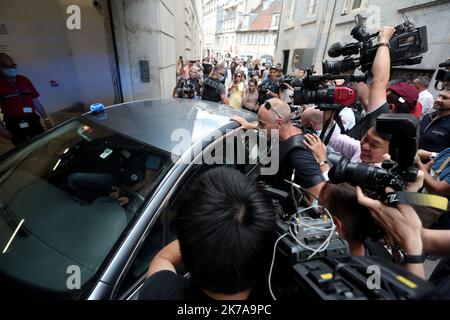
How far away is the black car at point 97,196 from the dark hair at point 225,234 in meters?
0.63

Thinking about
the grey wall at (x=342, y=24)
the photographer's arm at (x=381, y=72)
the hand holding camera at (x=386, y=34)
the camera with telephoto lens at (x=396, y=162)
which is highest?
the grey wall at (x=342, y=24)

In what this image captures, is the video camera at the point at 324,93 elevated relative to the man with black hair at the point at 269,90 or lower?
elevated

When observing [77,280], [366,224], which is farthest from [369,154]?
[77,280]

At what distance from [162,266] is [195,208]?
42cm

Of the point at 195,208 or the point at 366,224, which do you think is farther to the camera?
the point at 366,224

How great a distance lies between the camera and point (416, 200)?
861 mm

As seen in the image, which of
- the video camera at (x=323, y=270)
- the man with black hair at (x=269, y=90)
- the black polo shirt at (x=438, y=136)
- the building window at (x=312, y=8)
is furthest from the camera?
the building window at (x=312, y=8)

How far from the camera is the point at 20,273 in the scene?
1143 mm

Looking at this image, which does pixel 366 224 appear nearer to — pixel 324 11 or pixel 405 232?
pixel 405 232

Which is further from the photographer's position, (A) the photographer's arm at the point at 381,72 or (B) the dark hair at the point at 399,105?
(B) the dark hair at the point at 399,105

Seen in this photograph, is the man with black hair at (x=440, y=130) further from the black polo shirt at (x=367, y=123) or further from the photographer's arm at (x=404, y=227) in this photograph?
the photographer's arm at (x=404, y=227)

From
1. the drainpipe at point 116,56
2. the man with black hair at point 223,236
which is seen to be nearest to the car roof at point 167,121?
the man with black hair at point 223,236

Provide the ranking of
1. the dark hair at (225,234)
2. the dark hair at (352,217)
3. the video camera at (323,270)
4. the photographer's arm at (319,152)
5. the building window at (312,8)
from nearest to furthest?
1. the video camera at (323,270)
2. the dark hair at (225,234)
3. the dark hair at (352,217)
4. the photographer's arm at (319,152)
5. the building window at (312,8)

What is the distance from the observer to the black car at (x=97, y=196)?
3.72ft
